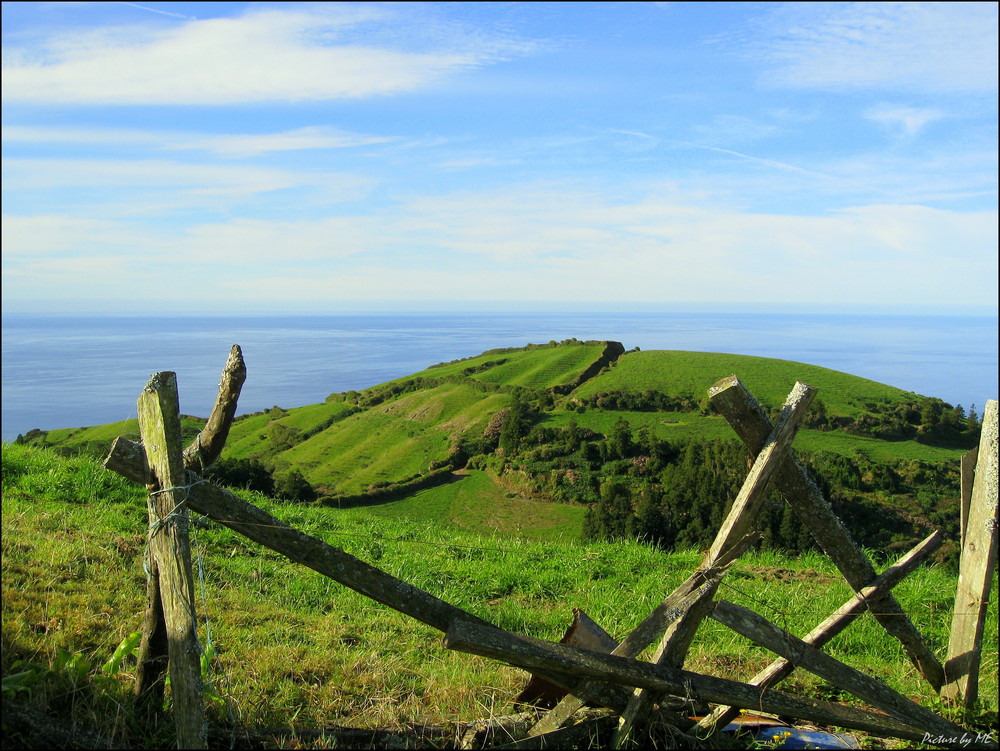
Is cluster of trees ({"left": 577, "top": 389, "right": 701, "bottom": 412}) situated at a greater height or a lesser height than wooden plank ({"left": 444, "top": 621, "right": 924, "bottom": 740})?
greater

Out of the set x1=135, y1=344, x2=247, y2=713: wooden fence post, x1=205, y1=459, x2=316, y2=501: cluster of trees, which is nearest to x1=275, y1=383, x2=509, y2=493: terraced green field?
x1=205, y1=459, x2=316, y2=501: cluster of trees

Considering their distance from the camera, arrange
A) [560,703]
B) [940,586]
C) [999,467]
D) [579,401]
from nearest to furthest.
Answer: [560,703] < [999,467] < [940,586] < [579,401]

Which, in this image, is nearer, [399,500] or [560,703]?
[560,703]

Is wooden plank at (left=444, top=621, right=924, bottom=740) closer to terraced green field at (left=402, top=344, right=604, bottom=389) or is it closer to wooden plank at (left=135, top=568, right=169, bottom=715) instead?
wooden plank at (left=135, top=568, right=169, bottom=715)

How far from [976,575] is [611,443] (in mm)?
11317

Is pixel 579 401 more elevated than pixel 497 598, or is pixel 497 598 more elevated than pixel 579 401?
pixel 579 401

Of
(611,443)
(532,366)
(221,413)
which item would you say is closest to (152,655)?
(221,413)

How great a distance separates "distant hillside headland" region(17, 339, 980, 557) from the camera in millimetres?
12555

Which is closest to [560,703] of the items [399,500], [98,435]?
[399,500]

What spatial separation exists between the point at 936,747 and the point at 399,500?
41.8ft

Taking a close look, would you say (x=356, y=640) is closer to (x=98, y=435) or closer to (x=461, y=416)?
(x=98, y=435)

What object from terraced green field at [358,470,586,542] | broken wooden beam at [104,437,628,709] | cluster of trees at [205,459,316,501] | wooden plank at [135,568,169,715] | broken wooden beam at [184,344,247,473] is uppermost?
broken wooden beam at [184,344,247,473]

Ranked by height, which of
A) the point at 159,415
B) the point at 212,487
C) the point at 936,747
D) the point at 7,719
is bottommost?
the point at 936,747

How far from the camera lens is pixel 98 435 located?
16000 millimetres
